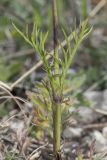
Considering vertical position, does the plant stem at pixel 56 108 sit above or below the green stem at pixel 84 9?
below

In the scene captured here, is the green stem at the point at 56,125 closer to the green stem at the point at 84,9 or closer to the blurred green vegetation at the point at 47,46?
the blurred green vegetation at the point at 47,46

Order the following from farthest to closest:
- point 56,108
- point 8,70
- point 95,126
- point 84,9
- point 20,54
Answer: point 20,54 → point 84,9 → point 8,70 → point 95,126 → point 56,108

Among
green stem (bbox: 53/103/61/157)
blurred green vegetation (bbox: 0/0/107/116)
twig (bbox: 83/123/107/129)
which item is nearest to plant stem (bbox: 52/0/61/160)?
green stem (bbox: 53/103/61/157)

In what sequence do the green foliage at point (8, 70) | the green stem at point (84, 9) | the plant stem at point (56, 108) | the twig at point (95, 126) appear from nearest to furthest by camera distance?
the plant stem at point (56, 108)
the twig at point (95, 126)
the green foliage at point (8, 70)
the green stem at point (84, 9)

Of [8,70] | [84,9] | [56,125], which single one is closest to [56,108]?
[56,125]

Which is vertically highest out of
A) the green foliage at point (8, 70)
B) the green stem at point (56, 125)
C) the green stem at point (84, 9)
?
the green stem at point (84, 9)

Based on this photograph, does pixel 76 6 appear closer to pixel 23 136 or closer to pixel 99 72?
pixel 99 72

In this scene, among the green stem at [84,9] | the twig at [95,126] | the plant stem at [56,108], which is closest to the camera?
the plant stem at [56,108]

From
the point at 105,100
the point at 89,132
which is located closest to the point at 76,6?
the point at 105,100

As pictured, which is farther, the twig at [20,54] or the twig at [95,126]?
the twig at [20,54]

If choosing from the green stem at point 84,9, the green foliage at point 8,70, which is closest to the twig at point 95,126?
the green foliage at point 8,70

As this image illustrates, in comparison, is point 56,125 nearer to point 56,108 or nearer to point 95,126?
point 56,108
